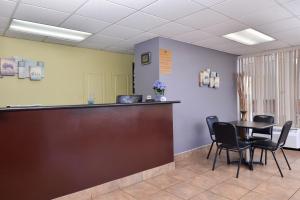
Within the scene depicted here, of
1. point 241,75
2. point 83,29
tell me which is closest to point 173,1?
point 83,29

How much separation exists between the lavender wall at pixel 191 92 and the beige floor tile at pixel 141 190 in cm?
146

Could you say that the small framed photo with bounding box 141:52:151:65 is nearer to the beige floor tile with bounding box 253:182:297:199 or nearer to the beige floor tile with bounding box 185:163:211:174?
the beige floor tile with bounding box 185:163:211:174

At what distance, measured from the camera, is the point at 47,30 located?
380cm

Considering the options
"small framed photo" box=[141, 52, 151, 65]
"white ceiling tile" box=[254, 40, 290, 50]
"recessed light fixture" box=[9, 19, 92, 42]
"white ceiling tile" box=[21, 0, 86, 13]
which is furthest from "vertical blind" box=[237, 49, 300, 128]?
"white ceiling tile" box=[21, 0, 86, 13]

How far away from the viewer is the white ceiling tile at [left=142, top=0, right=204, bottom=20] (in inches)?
110

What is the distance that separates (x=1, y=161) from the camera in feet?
7.36

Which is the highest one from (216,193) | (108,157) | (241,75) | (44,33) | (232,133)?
(44,33)

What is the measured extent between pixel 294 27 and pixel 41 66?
4.84m

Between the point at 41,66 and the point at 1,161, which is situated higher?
the point at 41,66

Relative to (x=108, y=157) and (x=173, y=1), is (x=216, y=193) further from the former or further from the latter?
(x=173, y=1)

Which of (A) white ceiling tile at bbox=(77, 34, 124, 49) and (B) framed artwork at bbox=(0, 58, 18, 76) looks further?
(A) white ceiling tile at bbox=(77, 34, 124, 49)

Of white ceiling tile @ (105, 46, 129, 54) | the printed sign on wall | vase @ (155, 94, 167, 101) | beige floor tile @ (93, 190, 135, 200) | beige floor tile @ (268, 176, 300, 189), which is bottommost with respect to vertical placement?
beige floor tile @ (93, 190, 135, 200)

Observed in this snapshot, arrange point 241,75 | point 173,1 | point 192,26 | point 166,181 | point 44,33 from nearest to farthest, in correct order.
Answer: point 173,1
point 166,181
point 192,26
point 44,33
point 241,75

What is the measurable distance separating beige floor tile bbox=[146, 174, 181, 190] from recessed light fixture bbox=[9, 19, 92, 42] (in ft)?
9.39
